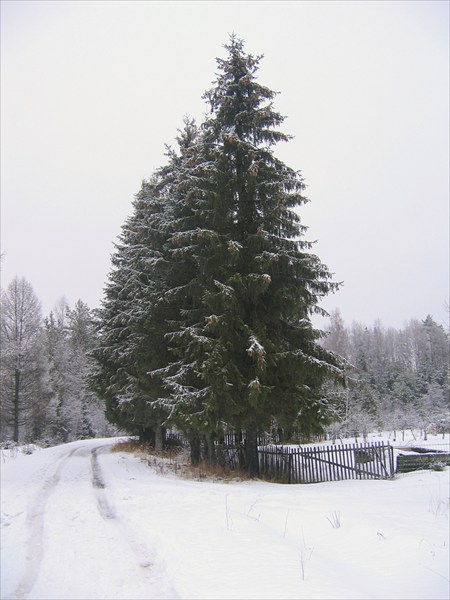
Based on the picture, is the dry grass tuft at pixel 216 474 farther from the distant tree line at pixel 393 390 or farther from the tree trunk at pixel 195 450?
the distant tree line at pixel 393 390

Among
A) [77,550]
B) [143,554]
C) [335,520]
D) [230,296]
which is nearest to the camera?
[143,554]

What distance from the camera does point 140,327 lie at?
17.6 m

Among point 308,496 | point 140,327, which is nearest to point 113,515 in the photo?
point 308,496

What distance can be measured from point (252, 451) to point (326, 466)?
292 centimetres

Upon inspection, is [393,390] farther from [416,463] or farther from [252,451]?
[252,451]

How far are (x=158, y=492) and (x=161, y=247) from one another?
1097cm

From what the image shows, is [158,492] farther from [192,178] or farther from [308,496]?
[192,178]

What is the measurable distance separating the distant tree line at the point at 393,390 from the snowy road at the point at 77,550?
826 centimetres

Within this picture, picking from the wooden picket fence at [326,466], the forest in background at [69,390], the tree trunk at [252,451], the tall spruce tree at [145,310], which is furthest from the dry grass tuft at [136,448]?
the wooden picket fence at [326,466]

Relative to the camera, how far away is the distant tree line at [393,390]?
128 feet

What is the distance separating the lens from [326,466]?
1516cm

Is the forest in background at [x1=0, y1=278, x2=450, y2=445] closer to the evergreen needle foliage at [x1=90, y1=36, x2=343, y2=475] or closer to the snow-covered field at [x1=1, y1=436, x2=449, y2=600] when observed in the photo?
the evergreen needle foliage at [x1=90, y1=36, x2=343, y2=475]

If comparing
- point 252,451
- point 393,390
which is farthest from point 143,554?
point 393,390

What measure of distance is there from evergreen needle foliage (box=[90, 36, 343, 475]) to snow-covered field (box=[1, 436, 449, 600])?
2874 millimetres
